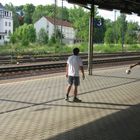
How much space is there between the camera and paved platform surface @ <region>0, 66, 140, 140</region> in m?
8.61

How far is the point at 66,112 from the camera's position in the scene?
35.9ft

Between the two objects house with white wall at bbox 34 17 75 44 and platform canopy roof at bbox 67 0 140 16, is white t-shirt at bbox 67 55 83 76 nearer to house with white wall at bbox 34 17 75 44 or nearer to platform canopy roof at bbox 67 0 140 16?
platform canopy roof at bbox 67 0 140 16

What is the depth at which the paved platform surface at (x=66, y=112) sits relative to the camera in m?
8.61

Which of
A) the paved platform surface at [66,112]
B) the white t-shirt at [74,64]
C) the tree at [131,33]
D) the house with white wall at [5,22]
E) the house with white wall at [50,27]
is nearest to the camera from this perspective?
the paved platform surface at [66,112]

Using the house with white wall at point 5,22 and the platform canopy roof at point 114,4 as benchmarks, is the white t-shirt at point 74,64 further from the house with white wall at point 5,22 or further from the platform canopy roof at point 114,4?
the house with white wall at point 5,22

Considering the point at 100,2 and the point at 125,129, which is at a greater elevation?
the point at 100,2

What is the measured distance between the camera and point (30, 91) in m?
14.6

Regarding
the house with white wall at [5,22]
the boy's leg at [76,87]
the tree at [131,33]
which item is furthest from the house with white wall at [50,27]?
the boy's leg at [76,87]

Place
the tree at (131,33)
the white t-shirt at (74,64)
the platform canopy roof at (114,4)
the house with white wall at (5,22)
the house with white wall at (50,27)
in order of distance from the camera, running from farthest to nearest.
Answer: the house with white wall at (50,27)
the house with white wall at (5,22)
the tree at (131,33)
the platform canopy roof at (114,4)
the white t-shirt at (74,64)

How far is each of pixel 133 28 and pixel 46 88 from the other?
376ft

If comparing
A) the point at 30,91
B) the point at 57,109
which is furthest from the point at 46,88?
the point at 57,109

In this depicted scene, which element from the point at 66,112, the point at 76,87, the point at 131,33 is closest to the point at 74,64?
the point at 76,87

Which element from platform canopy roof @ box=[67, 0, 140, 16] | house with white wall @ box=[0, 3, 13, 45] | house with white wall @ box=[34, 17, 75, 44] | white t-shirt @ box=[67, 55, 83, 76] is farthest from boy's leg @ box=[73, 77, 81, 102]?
house with white wall @ box=[34, 17, 75, 44]

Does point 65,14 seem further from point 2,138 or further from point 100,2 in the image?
point 2,138
